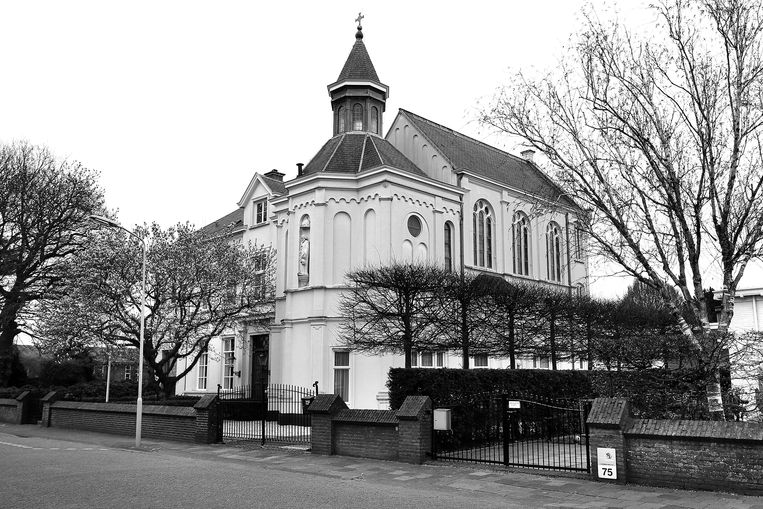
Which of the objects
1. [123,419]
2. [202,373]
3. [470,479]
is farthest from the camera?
[202,373]

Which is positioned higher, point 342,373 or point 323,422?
point 342,373

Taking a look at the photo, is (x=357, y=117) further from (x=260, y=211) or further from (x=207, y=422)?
(x=207, y=422)

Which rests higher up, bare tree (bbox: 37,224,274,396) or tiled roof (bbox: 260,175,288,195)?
tiled roof (bbox: 260,175,288,195)

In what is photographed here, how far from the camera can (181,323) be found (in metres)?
28.9

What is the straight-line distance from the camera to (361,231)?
28953 millimetres

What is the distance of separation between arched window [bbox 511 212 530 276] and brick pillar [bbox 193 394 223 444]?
1981 cm

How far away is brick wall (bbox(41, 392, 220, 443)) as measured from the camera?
20391 mm

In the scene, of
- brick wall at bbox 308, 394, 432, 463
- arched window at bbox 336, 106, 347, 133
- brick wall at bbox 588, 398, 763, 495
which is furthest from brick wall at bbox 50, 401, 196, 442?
arched window at bbox 336, 106, 347, 133

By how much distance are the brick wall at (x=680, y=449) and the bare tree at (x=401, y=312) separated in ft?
35.1

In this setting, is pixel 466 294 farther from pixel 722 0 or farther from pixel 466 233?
pixel 722 0

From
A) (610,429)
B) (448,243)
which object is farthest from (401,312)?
(610,429)

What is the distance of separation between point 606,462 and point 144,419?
1590 cm

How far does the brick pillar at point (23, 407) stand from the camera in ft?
95.8

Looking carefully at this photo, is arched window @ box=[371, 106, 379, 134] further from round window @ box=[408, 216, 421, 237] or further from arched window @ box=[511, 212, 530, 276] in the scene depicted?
arched window @ box=[511, 212, 530, 276]
